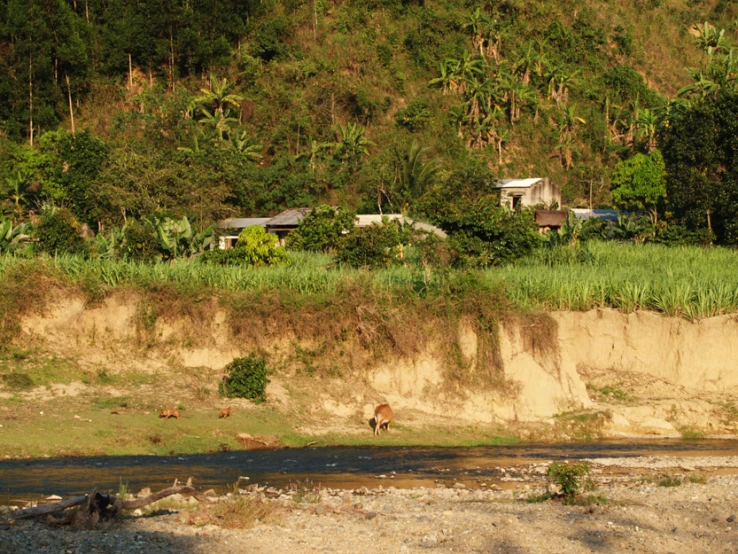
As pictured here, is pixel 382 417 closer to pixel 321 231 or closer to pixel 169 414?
pixel 169 414

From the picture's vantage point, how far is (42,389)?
56.3 ft

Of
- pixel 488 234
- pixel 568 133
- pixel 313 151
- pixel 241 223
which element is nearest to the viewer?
pixel 488 234

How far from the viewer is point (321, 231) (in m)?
29.0

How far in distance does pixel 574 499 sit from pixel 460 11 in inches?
1978

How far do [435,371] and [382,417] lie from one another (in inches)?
88.8

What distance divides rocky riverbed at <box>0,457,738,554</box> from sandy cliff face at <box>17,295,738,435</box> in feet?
18.7

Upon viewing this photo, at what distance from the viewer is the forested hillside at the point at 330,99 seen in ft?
129

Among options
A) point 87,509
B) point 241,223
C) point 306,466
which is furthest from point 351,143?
point 87,509

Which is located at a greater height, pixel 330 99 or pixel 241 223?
pixel 330 99

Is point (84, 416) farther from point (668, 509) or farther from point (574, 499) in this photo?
point (668, 509)

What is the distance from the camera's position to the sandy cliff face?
18.6m

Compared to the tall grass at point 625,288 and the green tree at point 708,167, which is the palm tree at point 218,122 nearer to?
the green tree at point 708,167

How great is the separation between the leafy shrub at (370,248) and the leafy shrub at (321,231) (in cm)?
396

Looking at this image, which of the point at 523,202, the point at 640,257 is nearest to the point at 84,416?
the point at 640,257
